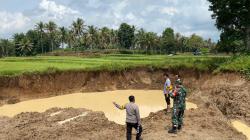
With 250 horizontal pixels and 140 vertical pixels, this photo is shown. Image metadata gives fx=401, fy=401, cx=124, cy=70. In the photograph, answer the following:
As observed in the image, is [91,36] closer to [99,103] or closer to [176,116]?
[99,103]

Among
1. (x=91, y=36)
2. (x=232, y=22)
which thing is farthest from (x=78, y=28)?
(x=232, y=22)

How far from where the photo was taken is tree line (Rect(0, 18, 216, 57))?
322ft

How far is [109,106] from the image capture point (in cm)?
2562

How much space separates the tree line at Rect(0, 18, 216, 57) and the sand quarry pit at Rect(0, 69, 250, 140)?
62.0 metres

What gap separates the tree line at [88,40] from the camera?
98.0 m

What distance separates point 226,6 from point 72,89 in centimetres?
1453

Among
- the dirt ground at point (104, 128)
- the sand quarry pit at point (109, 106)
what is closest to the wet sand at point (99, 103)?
the sand quarry pit at point (109, 106)

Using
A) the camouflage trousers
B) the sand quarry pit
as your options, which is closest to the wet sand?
the sand quarry pit

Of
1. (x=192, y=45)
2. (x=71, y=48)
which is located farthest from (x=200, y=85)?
(x=192, y=45)

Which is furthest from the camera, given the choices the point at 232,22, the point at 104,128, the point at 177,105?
the point at 232,22

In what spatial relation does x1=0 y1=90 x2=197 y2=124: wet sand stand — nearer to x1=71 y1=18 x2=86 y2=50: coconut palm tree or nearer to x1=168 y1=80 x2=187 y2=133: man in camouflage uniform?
x1=168 y1=80 x2=187 y2=133: man in camouflage uniform

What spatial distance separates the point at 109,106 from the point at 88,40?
76.4m

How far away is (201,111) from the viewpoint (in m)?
18.8

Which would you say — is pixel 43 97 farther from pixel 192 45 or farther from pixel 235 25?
pixel 192 45
